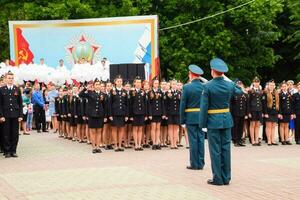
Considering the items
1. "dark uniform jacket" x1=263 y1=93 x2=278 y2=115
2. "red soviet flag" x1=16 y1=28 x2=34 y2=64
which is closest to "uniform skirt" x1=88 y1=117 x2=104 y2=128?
"dark uniform jacket" x1=263 y1=93 x2=278 y2=115

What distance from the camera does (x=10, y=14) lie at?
35688 millimetres

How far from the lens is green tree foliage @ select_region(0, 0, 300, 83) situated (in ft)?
109

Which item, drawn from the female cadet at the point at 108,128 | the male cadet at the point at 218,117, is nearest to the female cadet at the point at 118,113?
the female cadet at the point at 108,128

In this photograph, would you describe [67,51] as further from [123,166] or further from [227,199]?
[227,199]

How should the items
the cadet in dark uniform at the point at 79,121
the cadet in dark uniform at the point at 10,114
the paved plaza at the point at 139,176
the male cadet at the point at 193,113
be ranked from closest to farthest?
the paved plaza at the point at 139,176 < the male cadet at the point at 193,113 < the cadet in dark uniform at the point at 10,114 < the cadet in dark uniform at the point at 79,121

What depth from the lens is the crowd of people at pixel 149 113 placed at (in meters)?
16.8

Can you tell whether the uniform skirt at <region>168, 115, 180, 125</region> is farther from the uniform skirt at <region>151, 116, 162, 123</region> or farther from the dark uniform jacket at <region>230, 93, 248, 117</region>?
the dark uniform jacket at <region>230, 93, 248, 117</region>

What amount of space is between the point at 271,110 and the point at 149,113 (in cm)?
396

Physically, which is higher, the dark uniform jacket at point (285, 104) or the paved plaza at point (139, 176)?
the dark uniform jacket at point (285, 104)

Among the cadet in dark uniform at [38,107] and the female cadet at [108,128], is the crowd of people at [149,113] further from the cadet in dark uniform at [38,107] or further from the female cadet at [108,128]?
the cadet in dark uniform at [38,107]

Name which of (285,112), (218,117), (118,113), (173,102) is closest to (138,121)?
(118,113)

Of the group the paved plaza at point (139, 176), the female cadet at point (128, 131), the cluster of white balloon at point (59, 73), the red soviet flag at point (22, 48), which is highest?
the red soviet flag at point (22, 48)

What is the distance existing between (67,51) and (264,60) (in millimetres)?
13054

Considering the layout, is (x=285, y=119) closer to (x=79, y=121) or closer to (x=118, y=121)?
(x=118, y=121)
